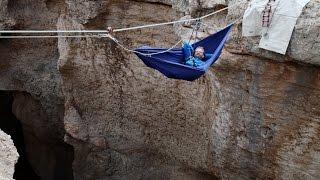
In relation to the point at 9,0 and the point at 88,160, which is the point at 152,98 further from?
the point at 9,0

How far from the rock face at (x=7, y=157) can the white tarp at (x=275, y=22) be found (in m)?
2.97

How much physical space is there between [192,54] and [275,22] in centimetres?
101

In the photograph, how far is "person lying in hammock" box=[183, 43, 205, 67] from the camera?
236 inches

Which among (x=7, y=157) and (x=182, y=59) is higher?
(x=182, y=59)

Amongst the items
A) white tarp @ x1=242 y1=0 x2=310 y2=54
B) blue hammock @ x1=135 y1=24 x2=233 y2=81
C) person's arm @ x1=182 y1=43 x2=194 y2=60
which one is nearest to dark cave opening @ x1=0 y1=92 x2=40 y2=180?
blue hammock @ x1=135 y1=24 x2=233 y2=81

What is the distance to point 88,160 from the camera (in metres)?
9.43

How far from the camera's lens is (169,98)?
8.09m

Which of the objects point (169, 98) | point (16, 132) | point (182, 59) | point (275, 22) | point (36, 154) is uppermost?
point (275, 22)

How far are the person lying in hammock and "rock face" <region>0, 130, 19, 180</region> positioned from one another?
2155 millimetres

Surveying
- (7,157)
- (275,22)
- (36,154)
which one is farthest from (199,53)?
(36,154)

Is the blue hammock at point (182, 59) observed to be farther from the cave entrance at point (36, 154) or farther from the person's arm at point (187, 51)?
the cave entrance at point (36, 154)

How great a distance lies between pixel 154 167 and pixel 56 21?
3.36 meters

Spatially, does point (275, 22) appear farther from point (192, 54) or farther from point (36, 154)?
point (36, 154)

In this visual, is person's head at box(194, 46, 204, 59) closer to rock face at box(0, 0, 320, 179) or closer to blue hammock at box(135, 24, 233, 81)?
blue hammock at box(135, 24, 233, 81)
